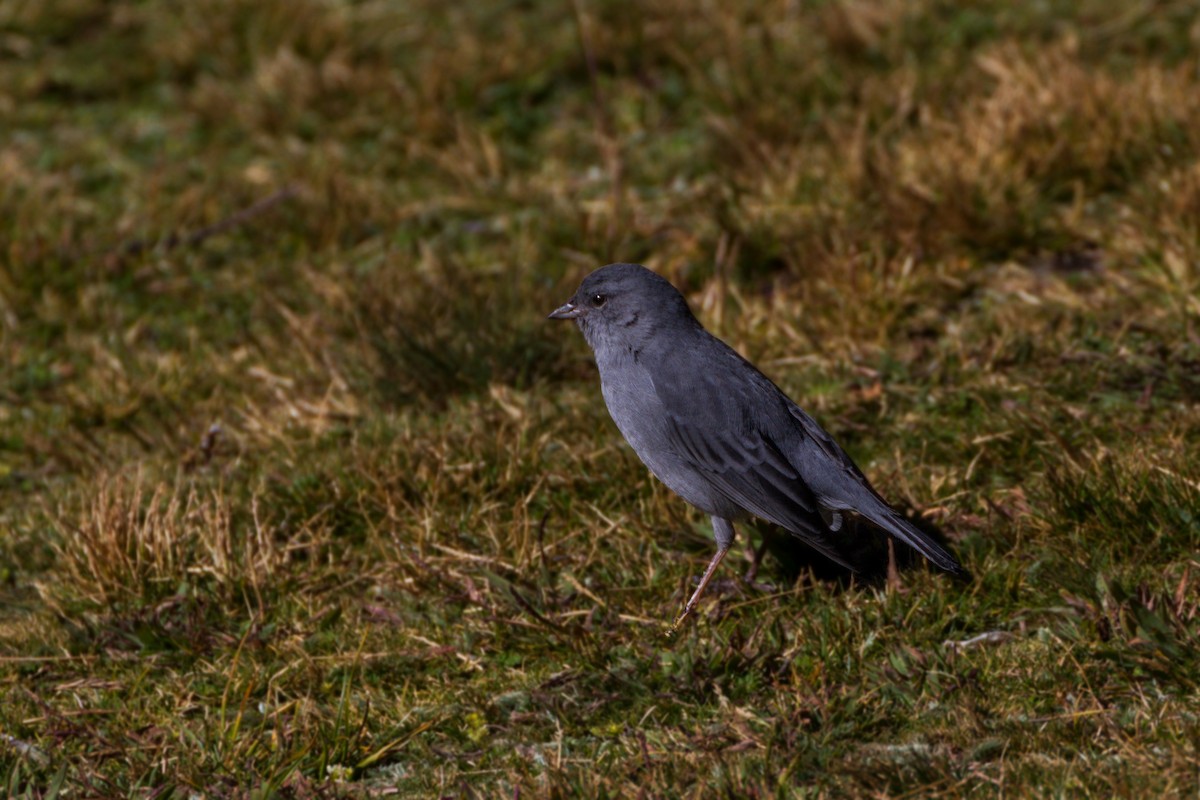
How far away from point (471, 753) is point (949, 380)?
282 centimetres

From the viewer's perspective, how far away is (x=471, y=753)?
4.50m

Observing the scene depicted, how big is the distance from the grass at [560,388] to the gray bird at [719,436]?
28cm

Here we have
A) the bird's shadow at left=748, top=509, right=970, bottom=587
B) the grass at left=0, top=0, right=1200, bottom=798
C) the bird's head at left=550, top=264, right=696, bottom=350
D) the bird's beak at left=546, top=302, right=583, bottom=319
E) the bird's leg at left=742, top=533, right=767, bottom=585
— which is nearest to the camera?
the grass at left=0, top=0, right=1200, bottom=798

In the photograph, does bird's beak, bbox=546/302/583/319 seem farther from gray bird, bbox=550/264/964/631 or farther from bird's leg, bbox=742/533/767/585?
bird's leg, bbox=742/533/767/585

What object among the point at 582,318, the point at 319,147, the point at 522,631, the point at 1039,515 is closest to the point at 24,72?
the point at 319,147

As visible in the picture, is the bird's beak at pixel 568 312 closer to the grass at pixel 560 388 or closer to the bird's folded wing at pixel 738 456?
the grass at pixel 560 388

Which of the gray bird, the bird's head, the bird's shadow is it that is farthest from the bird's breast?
the bird's shadow

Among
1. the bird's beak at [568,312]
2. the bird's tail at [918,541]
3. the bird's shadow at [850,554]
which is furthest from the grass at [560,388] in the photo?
the bird's beak at [568,312]

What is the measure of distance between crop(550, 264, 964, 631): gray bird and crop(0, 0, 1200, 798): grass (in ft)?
0.92

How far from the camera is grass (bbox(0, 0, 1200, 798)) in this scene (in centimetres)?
442

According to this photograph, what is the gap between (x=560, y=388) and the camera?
6.70m

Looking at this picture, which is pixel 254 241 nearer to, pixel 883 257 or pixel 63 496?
pixel 63 496

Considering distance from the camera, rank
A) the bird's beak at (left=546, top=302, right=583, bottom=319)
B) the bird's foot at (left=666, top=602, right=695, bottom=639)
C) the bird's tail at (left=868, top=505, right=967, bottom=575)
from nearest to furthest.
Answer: the bird's tail at (left=868, top=505, right=967, bottom=575) < the bird's foot at (left=666, top=602, right=695, bottom=639) < the bird's beak at (left=546, top=302, right=583, bottom=319)

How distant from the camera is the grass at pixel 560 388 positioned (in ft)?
14.5
